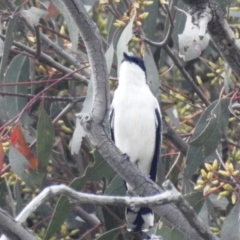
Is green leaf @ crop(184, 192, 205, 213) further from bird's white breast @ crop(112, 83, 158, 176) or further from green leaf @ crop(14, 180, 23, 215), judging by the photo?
green leaf @ crop(14, 180, 23, 215)

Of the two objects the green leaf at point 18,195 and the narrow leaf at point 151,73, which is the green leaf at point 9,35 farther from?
the green leaf at point 18,195

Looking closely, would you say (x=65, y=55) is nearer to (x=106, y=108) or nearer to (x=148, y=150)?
(x=148, y=150)

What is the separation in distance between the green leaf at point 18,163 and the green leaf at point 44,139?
0.07 meters

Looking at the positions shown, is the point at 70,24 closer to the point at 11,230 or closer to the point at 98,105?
the point at 98,105

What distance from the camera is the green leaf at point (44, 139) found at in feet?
12.9

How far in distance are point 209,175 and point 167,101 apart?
97cm

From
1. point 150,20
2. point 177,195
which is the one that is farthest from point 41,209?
point 177,195

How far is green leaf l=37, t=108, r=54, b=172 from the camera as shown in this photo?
3.95 metres

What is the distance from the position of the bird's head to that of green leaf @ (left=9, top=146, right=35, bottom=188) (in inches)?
25.4

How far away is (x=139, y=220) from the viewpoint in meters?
4.16

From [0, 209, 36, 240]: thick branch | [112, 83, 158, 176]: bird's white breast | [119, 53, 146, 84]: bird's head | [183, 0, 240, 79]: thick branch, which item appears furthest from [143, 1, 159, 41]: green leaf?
[0, 209, 36, 240]: thick branch

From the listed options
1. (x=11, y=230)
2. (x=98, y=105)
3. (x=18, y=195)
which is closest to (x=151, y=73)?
(x=18, y=195)

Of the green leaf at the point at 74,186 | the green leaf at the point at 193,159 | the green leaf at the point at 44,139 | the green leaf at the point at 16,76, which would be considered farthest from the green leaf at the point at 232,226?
the green leaf at the point at 16,76

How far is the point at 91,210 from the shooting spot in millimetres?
4879
